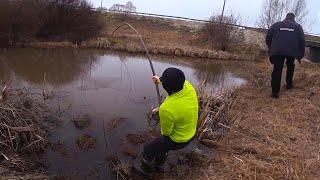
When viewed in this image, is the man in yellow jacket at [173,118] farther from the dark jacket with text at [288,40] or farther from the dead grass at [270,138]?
the dark jacket with text at [288,40]

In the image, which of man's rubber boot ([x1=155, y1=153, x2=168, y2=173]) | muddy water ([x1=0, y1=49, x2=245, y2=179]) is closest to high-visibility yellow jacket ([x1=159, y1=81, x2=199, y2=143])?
man's rubber boot ([x1=155, y1=153, x2=168, y2=173])

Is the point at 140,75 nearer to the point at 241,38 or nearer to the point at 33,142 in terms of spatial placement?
the point at 33,142

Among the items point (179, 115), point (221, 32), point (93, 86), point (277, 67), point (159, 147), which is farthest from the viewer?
point (221, 32)

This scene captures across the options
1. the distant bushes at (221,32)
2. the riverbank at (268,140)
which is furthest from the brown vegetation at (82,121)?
the distant bushes at (221,32)

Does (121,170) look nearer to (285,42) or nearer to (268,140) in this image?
(268,140)

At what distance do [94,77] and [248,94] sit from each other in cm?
450

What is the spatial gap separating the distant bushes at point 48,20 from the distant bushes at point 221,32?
20.6ft

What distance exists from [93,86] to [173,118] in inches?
232

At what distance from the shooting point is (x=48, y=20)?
65.4 ft

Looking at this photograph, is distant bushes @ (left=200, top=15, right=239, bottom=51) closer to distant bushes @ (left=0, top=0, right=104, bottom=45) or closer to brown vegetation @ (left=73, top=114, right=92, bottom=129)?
distant bushes @ (left=0, top=0, right=104, bottom=45)

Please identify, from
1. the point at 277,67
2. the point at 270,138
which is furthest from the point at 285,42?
the point at 270,138

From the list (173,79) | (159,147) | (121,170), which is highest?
(173,79)

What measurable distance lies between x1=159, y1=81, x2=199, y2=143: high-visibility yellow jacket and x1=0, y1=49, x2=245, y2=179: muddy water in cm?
110

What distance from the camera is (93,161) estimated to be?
18.9 ft
